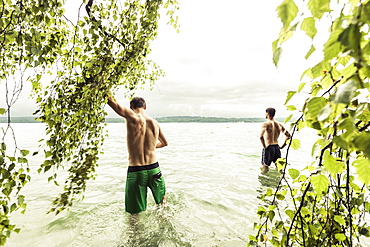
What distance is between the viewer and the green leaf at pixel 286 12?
0.54 meters

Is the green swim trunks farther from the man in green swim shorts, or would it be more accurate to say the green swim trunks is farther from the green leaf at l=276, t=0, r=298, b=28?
the green leaf at l=276, t=0, r=298, b=28

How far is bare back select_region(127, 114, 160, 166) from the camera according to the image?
4.38 meters

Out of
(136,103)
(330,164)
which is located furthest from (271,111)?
(330,164)

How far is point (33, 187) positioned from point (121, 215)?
5038mm

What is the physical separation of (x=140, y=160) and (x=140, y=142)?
1.31 ft

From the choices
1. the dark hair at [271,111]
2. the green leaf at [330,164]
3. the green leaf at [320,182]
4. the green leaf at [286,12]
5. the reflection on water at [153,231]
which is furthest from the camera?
the dark hair at [271,111]

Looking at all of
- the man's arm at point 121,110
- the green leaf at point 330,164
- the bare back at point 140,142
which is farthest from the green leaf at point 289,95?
the bare back at point 140,142

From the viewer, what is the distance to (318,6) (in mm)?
602

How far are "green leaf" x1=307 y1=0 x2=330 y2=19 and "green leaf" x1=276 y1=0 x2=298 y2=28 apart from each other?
13 centimetres

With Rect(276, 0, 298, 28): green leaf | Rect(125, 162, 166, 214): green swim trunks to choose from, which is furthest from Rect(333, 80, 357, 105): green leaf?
Rect(125, 162, 166, 214): green swim trunks

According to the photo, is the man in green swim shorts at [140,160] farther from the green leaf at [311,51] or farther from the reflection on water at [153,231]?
the green leaf at [311,51]

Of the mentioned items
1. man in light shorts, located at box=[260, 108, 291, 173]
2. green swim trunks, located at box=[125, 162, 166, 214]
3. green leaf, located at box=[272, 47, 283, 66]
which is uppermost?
green leaf, located at box=[272, 47, 283, 66]

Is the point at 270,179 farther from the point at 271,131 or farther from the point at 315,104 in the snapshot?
the point at 315,104

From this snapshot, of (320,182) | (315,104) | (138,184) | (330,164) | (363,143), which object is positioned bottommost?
(138,184)
